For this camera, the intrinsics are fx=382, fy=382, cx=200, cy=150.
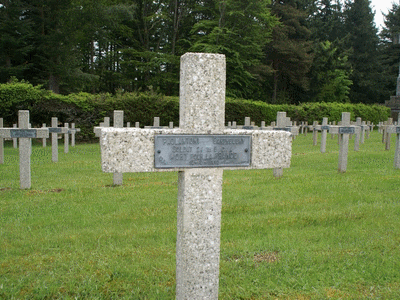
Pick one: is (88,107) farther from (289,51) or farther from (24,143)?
(289,51)

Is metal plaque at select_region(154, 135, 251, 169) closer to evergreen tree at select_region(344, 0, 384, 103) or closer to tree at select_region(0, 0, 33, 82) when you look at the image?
tree at select_region(0, 0, 33, 82)

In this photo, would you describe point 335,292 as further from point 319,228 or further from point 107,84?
point 107,84

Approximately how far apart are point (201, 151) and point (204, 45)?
29.2 meters

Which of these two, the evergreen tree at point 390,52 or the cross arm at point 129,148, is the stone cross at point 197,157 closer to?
the cross arm at point 129,148

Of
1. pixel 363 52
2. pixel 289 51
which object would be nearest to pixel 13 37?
pixel 289 51

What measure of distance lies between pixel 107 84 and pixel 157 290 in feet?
111

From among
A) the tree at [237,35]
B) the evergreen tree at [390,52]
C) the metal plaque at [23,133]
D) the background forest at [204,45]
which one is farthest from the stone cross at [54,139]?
the evergreen tree at [390,52]

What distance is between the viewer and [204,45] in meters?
30.6

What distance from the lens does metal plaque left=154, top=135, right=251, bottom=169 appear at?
2541 mm

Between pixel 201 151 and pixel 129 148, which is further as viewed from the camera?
pixel 201 151

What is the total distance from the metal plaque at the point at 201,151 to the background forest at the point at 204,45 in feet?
66.7

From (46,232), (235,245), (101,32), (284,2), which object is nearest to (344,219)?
(235,245)

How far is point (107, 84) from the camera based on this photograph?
35281 millimetres

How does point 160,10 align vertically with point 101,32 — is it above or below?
above
